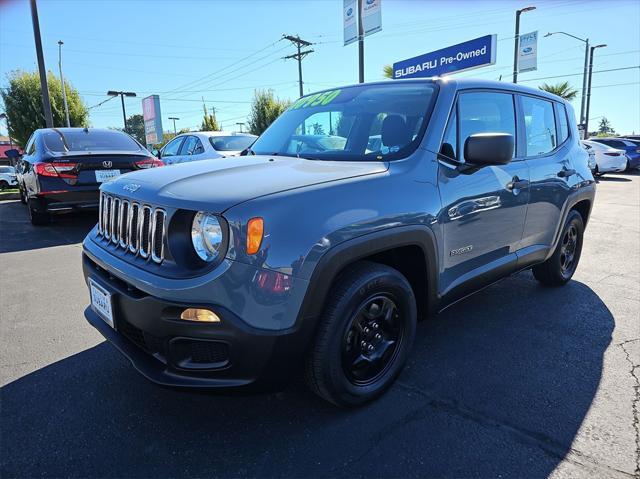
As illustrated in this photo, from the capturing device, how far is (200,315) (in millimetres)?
1879

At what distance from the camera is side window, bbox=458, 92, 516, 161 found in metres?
2.92

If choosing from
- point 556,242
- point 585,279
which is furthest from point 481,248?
point 585,279

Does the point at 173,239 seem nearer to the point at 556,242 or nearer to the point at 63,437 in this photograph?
the point at 63,437

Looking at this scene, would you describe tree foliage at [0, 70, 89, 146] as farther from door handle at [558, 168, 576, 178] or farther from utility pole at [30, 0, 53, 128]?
door handle at [558, 168, 576, 178]

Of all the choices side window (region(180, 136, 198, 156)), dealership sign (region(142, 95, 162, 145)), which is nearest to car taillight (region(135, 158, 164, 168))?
side window (region(180, 136, 198, 156))

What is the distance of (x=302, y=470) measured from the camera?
1.98 m

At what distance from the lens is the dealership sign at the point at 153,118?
29.6 m

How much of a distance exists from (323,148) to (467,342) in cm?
171

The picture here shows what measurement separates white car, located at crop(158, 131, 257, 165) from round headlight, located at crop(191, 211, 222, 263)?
6.49 m

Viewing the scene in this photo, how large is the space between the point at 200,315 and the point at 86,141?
6.16m

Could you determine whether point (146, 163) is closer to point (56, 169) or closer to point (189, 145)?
point (56, 169)

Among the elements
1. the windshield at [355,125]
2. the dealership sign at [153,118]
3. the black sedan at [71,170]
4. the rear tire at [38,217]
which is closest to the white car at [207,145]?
the black sedan at [71,170]

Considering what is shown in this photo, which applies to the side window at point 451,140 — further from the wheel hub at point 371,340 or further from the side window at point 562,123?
the side window at point 562,123

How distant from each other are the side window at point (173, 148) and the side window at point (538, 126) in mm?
7724
